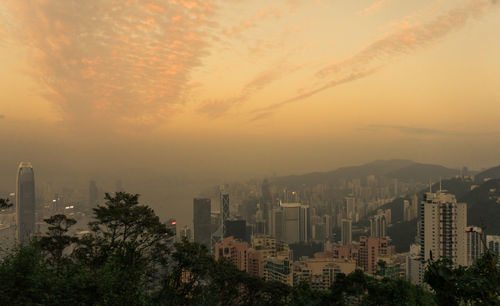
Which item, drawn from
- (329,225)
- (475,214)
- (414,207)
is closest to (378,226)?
(414,207)

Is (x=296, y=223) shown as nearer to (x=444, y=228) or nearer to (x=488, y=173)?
(x=444, y=228)

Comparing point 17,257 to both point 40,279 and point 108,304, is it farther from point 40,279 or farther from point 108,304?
point 108,304

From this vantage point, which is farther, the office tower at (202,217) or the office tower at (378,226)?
the office tower at (202,217)

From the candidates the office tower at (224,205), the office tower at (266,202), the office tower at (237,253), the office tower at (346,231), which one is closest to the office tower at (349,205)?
the office tower at (346,231)

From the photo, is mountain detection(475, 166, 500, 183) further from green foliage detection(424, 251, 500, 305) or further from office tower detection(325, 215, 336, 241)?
green foliage detection(424, 251, 500, 305)

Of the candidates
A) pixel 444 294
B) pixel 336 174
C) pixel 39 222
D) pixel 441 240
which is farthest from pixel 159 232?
pixel 336 174

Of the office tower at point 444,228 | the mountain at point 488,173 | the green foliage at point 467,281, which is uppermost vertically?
the green foliage at point 467,281

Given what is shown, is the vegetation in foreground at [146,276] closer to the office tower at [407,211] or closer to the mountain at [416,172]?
the office tower at [407,211]

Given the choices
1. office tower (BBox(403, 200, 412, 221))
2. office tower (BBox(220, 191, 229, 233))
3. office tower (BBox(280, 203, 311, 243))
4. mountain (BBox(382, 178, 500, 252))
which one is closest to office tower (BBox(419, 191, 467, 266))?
mountain (BBox(382, 178, 500, 252))
